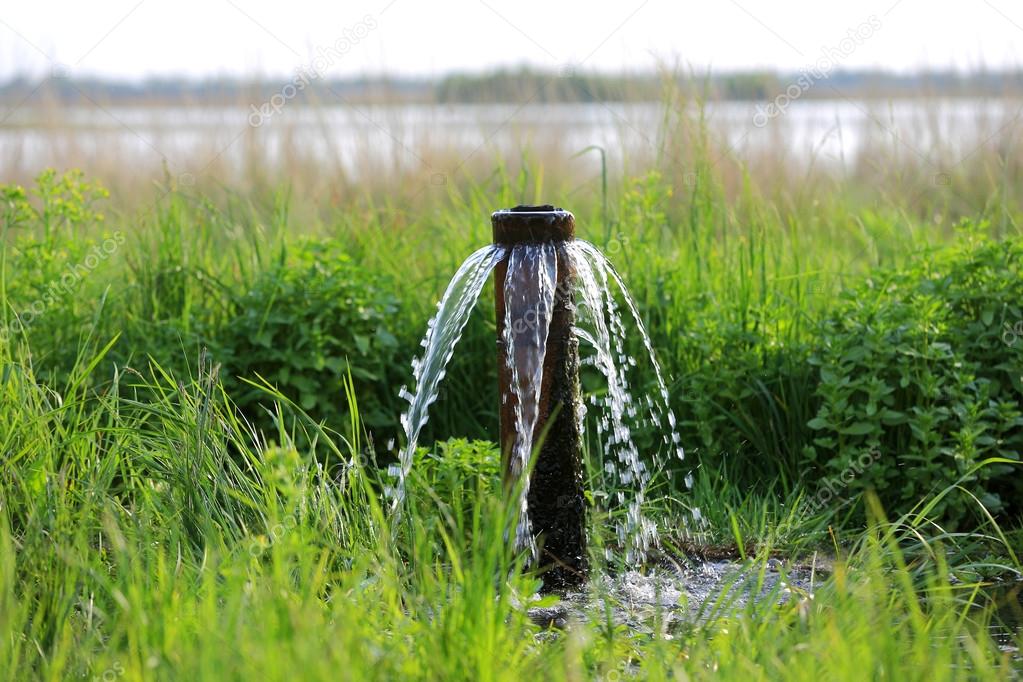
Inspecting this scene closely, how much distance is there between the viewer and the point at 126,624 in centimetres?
234

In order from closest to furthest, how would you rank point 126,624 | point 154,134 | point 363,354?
point 126,624 < point 363,354 < point 154,134

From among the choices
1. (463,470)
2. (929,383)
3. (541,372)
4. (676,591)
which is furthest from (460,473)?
(929,383)

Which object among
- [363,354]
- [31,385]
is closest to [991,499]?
[363,354]

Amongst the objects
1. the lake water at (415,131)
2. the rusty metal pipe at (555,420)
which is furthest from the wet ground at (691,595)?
the lake water at (415,131)

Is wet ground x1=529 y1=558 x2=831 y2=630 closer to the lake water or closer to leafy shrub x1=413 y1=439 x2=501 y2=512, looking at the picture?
leafy shrub x1=413 y1=439 x2=501 y2=512

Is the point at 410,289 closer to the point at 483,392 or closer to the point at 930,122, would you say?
the point at 483,392

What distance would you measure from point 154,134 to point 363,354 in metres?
4.84

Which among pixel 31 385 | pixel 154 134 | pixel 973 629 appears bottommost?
pixel 973 629

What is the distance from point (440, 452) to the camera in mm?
4297

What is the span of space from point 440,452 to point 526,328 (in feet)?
4.73

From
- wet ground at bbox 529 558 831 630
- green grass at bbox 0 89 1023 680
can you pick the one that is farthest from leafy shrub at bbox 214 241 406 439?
wet ground at bbox 529 558 831 630

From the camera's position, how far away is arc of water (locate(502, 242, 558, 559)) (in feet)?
9.64

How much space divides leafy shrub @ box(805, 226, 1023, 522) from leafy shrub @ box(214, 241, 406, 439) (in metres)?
1.55

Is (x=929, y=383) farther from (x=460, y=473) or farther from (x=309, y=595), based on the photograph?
(x=309, y=595)
